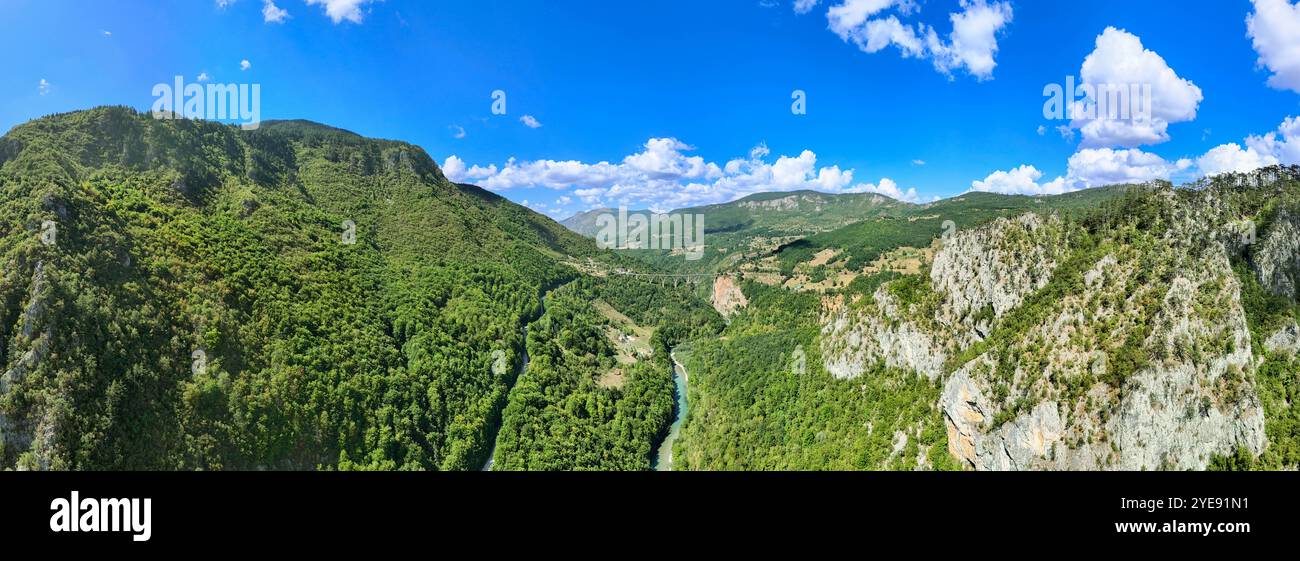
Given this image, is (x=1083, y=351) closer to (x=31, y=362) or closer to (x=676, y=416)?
(x=676, y=416)

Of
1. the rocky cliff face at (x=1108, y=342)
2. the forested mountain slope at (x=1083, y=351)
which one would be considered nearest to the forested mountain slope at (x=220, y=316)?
the forested mountain slope at (x=1083, y=351)

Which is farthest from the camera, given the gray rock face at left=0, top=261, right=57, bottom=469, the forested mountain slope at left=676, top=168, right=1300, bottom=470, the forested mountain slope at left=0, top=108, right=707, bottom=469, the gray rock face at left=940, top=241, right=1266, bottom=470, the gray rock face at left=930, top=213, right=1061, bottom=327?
the gray rock face at left=930, top=213, right=1061, bottom=327

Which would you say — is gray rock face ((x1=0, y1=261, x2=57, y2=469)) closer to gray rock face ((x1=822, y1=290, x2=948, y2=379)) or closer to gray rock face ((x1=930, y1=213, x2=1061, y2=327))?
gray rock face ((x1=822, y1=290, x2=948, y2=379))

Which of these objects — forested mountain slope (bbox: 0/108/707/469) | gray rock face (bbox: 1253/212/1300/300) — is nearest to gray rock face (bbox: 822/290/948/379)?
gray rock face (bbox: 1253/212/1300/300)

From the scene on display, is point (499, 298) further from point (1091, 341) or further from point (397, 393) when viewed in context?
point (1091, 341)

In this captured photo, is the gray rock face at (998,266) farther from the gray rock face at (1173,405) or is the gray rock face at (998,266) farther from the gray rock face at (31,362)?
the gray rock face at (31,362)

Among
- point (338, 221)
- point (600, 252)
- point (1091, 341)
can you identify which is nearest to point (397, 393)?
point (338, 221)
